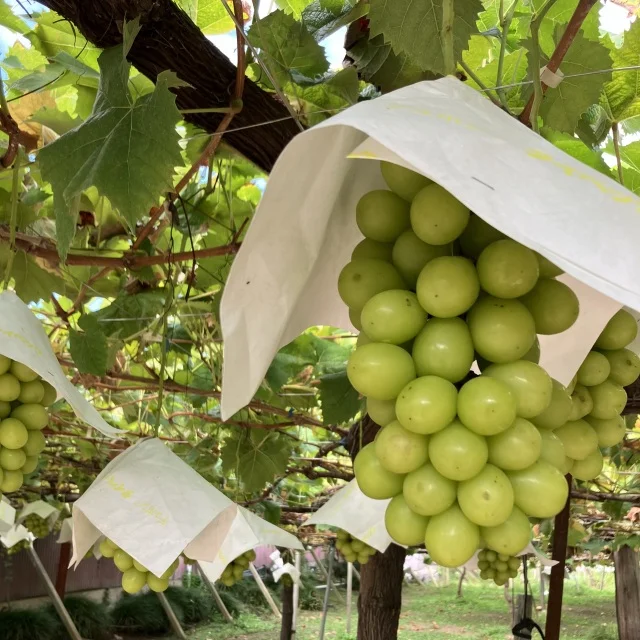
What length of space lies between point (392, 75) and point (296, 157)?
687 mm

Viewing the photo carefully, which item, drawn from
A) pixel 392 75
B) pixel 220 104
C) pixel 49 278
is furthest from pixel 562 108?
pixel 49 278

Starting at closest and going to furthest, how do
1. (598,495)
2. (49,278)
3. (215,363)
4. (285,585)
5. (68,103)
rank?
(49,278), (68,103), (215,363), (598,495), (285,585)

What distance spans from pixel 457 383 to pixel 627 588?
7.24 m

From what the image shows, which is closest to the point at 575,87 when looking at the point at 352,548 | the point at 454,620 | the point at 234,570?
the point at 234,570

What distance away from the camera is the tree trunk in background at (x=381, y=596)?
2.12 metres

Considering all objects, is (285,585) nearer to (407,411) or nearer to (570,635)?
(570,635)

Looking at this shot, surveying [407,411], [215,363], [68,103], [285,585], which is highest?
[68,103]

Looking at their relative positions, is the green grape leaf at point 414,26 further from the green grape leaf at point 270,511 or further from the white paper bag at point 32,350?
the green grape leaf at point 270,511

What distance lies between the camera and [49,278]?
1497mm

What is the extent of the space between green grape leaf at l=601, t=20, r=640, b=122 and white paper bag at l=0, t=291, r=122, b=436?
92cm

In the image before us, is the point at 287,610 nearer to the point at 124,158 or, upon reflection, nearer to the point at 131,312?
→ the point at 131,312

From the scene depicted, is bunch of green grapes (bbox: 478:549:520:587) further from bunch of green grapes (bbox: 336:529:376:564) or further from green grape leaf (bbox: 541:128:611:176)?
green grape leaf (bbox: 541:128:611:176)

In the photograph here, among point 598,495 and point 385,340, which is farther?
point 598,495

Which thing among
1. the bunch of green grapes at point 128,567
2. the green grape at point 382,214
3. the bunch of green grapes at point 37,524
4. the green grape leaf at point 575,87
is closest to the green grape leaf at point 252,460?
the bunch of green grapes at point 128,567
